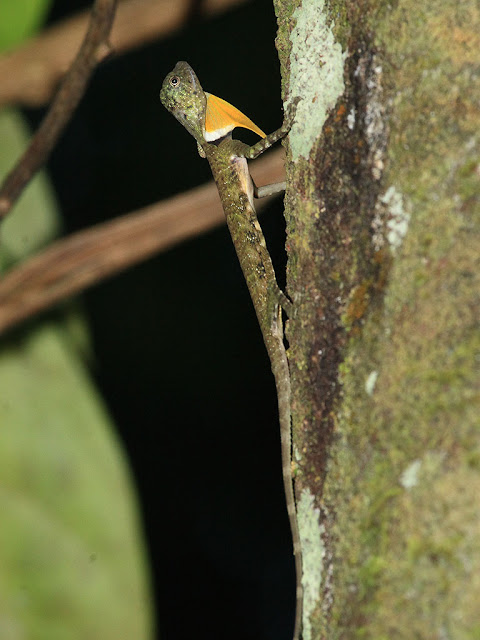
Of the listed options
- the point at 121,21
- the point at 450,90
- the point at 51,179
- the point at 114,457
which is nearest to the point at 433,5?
the point at 450,90

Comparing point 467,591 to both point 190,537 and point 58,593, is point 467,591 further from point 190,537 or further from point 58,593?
point 190,537

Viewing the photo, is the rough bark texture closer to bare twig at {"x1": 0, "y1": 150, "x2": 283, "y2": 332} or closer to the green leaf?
bare twig at {"x1": 0, "y1": 150, "x2": 283, "y2": 332}

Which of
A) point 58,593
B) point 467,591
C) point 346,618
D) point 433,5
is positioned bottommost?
point 58,593

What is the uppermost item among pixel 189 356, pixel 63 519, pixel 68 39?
pixel 68 39

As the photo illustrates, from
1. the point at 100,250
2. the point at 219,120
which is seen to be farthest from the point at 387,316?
the point at 100,250

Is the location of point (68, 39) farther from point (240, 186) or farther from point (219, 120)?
point (240, 186)

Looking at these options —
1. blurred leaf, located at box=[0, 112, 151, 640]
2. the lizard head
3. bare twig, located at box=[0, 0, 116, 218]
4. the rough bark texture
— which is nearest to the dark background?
blurred leaf, located at box=[0, 112, 151, 640]

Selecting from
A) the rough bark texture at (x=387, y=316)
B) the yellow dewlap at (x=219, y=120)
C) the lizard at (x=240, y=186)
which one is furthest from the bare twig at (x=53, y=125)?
the rough bark texture at (x=387, y=316)
